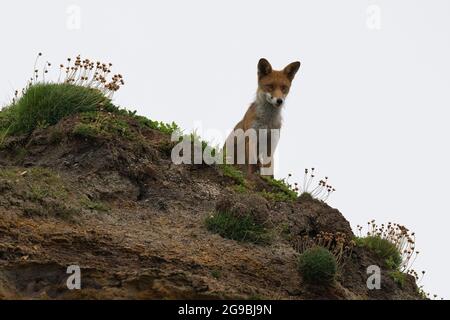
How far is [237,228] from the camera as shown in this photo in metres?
8.89

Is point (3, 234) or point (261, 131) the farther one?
point (261, 131)

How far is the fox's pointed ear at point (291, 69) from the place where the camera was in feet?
45.0

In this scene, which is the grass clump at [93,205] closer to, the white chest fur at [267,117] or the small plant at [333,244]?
the small plant at [333,244]

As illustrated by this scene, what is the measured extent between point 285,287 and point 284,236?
152 centimetres

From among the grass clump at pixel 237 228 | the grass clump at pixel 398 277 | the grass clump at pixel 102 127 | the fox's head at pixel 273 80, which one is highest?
the fox's head at pixel 273 80

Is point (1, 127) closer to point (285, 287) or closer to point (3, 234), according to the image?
point (3, 234)

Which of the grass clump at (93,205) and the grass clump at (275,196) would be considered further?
the grass clump at (275,196)

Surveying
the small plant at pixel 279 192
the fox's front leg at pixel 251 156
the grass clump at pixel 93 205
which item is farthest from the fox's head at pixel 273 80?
the grass clump at pixel 93 205

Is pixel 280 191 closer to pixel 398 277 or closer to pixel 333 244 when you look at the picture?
pixel 333 244

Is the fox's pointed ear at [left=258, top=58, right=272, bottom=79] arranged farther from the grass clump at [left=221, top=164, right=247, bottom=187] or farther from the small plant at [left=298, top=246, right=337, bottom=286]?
the small plant at [left=298, top=246, right=337, bottom=286]

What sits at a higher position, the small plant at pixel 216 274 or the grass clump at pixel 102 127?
the grass clump at pixel 102 127

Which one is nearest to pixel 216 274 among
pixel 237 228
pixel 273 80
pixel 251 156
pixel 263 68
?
pixel 237 228

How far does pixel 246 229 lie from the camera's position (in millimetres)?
8945
